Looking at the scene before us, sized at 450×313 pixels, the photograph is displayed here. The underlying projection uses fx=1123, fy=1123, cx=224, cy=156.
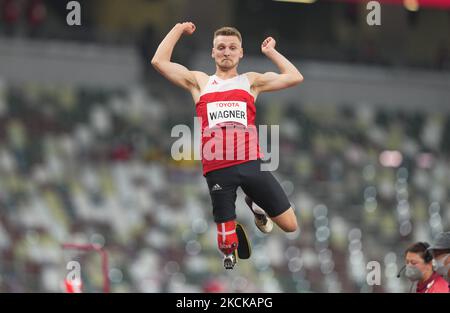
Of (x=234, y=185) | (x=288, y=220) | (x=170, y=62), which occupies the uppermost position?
(x=170, y=62)

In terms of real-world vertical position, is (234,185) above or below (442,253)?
above

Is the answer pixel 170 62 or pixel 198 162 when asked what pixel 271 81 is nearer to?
pixel 170 62

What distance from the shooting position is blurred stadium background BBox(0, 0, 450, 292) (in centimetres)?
2352

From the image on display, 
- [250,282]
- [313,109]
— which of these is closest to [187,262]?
[250,282]

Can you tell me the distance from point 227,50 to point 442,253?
2405 millimetres

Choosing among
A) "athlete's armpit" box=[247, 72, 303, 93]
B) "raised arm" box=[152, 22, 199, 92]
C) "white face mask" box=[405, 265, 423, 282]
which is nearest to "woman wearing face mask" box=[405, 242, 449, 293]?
"white face mask" box=[405, 265, 423, 282]

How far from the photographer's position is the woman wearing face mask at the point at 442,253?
28.9ft

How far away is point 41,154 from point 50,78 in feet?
9.80

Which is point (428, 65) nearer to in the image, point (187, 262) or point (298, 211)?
point (298, 211)

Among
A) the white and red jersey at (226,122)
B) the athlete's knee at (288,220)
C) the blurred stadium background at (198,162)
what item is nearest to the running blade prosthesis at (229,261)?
the athlete's knee at (288,220)

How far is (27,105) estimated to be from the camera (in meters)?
27.0

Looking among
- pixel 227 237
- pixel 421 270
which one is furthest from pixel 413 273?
pixel 227 237

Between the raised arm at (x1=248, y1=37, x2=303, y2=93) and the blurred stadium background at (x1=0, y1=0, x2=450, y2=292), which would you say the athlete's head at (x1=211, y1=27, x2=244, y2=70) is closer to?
the raised arm at (x1=248, y1=37, x2=303, y2=93)

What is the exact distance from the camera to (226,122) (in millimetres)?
9383
